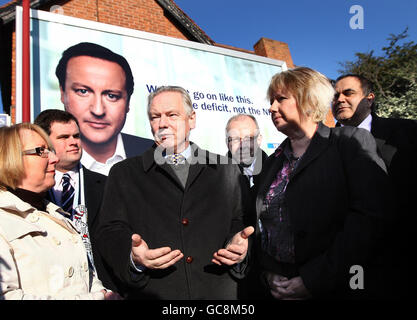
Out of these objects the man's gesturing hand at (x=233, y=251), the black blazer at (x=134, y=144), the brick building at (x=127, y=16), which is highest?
the brick building at (x=127, y=16)

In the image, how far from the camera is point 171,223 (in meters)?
1.60

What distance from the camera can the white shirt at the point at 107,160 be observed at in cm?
303

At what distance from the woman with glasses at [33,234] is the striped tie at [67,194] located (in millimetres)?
487

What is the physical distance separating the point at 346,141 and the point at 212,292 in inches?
43.9

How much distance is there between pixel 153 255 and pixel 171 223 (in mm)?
319

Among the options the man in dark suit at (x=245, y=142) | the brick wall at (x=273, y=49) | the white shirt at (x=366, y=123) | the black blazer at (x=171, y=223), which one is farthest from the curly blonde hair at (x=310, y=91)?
the brick wall at (x=273, y=49)

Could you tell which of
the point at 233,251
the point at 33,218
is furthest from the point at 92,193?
the point at 233,251

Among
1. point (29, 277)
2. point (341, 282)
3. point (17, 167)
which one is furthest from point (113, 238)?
point (341, 282)

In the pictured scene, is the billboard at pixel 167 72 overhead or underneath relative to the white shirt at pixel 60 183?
overhead

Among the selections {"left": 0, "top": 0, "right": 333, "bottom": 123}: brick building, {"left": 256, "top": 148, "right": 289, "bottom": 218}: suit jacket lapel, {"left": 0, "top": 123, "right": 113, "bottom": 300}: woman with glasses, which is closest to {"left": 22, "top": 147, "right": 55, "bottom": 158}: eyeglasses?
{"left": 0, "top": 123, "right": 113, "bottom": 300}: woman with glasses

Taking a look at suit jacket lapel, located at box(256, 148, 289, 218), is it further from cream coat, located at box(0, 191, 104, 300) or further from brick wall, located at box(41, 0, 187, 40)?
brick wall, located at box(41, 0, 187, 40)

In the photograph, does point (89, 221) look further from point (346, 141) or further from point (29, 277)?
point (346, 141)

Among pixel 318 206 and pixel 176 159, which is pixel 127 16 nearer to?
pixel 176 159

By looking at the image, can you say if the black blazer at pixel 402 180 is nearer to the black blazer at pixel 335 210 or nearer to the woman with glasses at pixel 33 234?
the black blazer at pixel 335 210
